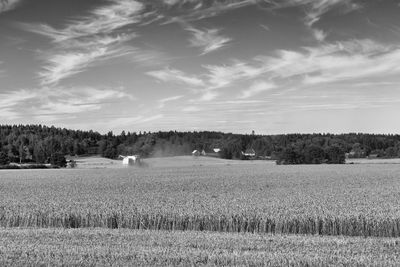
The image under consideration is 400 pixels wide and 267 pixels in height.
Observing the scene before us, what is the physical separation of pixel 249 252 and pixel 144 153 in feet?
432

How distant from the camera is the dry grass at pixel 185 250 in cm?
1234

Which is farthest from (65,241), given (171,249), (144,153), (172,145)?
(172,145)

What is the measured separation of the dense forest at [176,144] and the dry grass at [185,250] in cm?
10475

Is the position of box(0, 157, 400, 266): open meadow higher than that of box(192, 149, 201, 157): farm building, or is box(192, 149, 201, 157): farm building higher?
box(192, 149, 201, 157): farm building

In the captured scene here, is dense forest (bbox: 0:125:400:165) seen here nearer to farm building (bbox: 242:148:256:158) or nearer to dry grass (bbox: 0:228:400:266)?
farm building (bbox: 242:148:256:158)

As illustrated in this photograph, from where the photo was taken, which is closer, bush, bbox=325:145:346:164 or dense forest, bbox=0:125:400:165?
bush, bbox=325:145:346:164

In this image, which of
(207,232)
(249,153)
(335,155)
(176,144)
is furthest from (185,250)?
(176,144)

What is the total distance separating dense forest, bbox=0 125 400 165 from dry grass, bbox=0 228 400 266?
344 ft

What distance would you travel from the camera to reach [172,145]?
528 feet

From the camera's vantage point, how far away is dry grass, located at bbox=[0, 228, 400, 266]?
40.5 ft

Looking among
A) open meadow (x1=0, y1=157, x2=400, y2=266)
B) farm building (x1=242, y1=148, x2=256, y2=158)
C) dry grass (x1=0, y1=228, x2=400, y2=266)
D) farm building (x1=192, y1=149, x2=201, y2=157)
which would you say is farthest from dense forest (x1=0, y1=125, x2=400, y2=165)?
dry grass (x1=0, y1=228, x2=400, y2=266)

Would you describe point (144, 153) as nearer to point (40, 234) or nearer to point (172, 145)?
point (172, 145)

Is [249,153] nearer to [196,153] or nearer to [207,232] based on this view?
[196,153]

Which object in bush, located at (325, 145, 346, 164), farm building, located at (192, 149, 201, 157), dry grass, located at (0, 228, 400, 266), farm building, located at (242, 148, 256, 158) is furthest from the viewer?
farm building, located at (242, 148, 256, 158)
